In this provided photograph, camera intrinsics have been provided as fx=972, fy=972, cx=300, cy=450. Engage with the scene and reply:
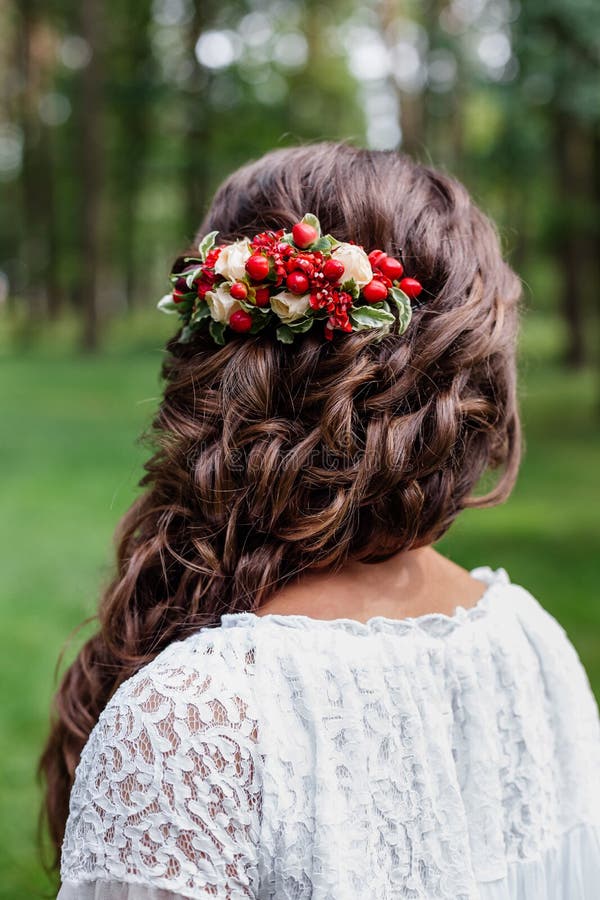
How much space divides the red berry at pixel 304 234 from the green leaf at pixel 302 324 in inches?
4.6

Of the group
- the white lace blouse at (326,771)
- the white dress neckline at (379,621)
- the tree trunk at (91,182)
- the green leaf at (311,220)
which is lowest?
the white lace blouse at (326,771)

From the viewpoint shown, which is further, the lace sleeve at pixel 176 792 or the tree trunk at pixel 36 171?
the tree trunk at pixel 36 171

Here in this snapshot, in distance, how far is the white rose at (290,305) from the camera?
1524mm

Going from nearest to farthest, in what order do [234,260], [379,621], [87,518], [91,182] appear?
[379,621] < [234,260] < [87,518] < [91,182]

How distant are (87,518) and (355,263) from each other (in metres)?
8.13

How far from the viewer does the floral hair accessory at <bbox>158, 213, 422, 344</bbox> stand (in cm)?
153

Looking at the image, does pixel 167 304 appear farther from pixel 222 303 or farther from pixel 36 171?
pixel 36 171

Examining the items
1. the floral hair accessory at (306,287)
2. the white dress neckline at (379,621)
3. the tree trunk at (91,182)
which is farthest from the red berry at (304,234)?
the tree trunk at (91,182)

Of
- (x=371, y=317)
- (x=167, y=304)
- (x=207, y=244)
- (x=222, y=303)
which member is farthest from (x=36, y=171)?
(x=371, y=317)

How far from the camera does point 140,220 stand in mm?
29172

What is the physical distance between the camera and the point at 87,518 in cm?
934

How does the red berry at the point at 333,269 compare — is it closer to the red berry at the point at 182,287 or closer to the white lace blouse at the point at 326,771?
the red berry at the point at 182,287

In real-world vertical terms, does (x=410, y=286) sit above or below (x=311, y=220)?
below

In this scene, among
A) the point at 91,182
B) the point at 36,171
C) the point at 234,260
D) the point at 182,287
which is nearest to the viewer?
the point at 234,260
